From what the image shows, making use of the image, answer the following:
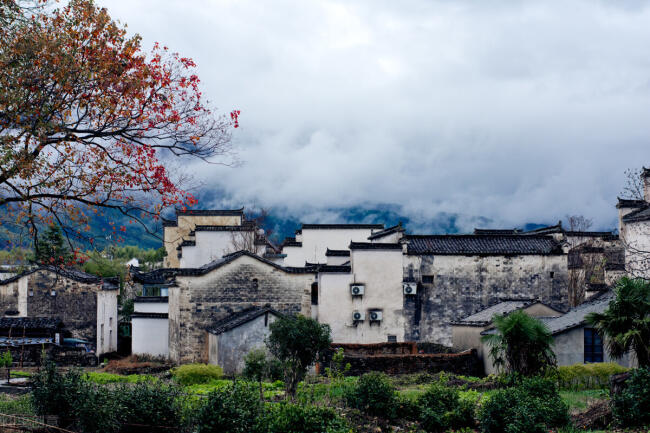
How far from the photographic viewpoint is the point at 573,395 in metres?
21.0

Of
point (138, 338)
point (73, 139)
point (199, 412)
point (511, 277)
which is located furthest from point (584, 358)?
point (138, 338)

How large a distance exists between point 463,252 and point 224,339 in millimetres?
15201

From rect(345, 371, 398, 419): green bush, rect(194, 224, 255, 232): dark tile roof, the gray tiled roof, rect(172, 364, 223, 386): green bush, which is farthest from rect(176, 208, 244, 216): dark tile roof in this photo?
rect(345, 371, 398, 419): green bush

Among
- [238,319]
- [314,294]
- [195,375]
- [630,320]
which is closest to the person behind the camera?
[630,320]

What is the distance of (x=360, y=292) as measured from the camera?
1475 inches

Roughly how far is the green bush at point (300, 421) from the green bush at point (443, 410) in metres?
3.77

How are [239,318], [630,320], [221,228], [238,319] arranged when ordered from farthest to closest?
[221,228] → [239,318] → [238,319] → [630,320]

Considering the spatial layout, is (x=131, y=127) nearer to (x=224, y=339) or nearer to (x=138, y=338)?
(x=224, y=339)

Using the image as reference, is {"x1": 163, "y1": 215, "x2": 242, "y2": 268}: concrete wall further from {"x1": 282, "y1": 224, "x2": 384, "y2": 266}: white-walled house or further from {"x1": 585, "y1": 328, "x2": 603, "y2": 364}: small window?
{"x1": 585, "y1": 328, "x2": 603, "y2": 364}: small window

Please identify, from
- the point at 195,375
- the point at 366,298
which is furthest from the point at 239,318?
the point at 366,298

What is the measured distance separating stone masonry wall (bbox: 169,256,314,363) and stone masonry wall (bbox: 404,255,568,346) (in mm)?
7123

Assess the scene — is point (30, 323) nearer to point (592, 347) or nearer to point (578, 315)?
point (578, 315)

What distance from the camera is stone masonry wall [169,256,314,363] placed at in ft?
112

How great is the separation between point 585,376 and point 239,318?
52.0 ft
